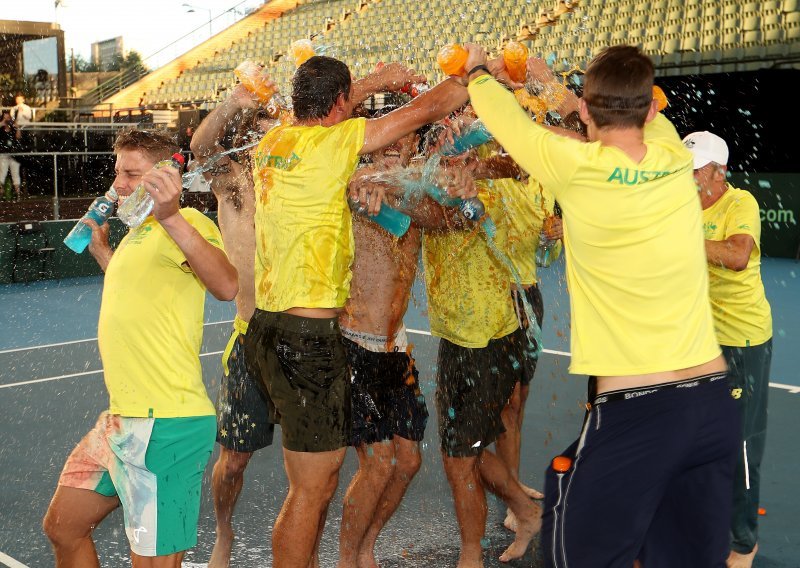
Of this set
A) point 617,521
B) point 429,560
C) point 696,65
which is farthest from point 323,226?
point 696,65

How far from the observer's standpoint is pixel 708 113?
15.8 metres

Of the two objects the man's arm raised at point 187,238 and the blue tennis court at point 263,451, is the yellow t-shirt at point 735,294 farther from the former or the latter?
the man's arm raised at point 187,238

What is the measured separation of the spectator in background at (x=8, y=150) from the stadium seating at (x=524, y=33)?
676cm

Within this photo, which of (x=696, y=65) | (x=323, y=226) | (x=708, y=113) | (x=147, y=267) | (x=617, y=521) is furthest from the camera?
(x=696, y=65)

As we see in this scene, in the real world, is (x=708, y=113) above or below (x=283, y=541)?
above

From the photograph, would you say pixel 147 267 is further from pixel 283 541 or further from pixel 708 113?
pixel 708 113

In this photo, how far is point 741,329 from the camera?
4.26 metres

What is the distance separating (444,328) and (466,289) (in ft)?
0.69

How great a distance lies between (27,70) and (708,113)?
2114 cm

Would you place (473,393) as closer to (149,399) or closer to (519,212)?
(519,212)

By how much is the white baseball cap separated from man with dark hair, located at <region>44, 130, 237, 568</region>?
2171 mm

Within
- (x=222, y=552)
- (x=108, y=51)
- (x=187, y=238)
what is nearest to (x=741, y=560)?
(x=222, y=552)

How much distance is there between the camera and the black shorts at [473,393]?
14.1 feet

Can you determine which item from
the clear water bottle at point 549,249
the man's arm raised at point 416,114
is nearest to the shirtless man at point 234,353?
the man's arm raised at point 416,114
